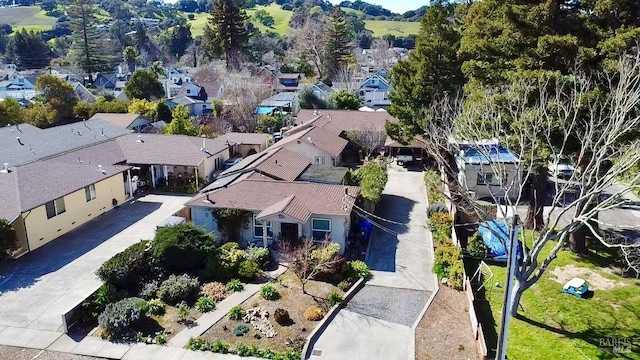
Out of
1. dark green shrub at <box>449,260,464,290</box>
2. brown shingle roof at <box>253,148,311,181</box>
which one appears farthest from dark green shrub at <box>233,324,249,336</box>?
brown shingle roof at <box>253,148,311,181</box>

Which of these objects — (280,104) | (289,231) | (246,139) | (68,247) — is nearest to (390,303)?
(289,231)

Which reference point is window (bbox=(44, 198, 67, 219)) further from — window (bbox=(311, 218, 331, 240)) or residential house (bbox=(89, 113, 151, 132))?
residential house (bbox=(89, 113, 151, 132))

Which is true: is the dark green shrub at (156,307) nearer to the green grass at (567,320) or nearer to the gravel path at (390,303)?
the gravel path at (390,303)

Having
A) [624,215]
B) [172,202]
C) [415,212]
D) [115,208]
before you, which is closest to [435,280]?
[415,212]

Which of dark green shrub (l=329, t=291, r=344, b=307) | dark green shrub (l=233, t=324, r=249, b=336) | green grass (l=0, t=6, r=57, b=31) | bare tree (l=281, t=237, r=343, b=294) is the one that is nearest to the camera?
dark green shrub (l=233, t=324, r=249, b=336)

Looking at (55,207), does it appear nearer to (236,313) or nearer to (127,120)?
(236,313)
